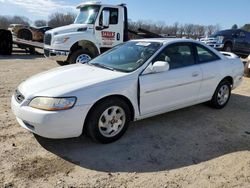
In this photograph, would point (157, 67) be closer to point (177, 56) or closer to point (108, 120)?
point (177, 56)

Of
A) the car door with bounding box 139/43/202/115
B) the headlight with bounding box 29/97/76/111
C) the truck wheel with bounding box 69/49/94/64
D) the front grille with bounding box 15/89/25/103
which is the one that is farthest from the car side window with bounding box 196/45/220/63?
the truck wheel with bounding box 69/49/94/64

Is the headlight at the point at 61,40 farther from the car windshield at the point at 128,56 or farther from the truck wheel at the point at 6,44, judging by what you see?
the truck wheel at the point at 6,44

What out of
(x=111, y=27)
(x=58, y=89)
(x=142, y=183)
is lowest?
(x=142, y=183)

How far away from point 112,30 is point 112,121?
748 cm

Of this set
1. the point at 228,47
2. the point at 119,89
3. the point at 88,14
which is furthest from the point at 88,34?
the point at 228,47

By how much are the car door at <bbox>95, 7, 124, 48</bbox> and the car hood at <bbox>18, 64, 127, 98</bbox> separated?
6.38 meters

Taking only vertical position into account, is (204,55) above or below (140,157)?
above

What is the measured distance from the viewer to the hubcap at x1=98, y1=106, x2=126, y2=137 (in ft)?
13.6

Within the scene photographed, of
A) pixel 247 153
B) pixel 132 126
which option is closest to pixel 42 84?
pixel 132 126

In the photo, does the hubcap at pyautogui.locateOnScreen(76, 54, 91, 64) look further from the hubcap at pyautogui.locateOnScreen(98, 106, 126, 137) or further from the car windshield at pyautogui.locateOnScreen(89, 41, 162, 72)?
the hubcap at pyautogui.locateOnScreen(98, 106, 126, 137)

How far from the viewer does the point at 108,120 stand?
420cm

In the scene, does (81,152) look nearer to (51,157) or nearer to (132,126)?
(51,157)

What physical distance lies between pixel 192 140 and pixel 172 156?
697 mm

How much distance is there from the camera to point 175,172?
3605 millimetres
